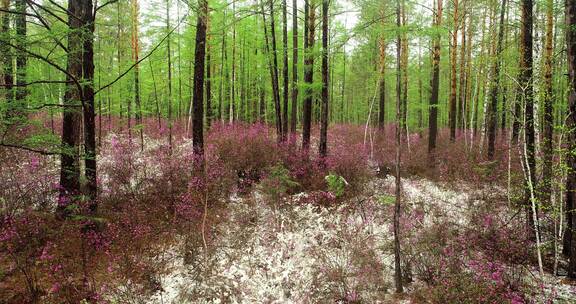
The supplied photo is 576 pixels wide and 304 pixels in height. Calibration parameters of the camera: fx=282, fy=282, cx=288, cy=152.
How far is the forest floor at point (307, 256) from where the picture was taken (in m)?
5.91

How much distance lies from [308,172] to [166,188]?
15.1 feet

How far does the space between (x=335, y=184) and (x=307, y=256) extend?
2.52m

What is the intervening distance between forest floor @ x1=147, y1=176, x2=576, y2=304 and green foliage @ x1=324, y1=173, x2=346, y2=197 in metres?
0.46

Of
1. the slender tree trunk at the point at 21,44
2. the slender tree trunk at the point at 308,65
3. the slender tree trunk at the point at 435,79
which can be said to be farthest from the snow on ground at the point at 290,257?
the slender tree trunk at the point at 435,79

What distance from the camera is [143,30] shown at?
1630 cm

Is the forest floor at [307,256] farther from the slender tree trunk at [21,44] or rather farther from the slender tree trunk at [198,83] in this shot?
the slender tree trunk at [21,44]

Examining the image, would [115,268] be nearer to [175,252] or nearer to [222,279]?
[175,252]

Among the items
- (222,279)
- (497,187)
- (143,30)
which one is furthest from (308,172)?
(143,30)

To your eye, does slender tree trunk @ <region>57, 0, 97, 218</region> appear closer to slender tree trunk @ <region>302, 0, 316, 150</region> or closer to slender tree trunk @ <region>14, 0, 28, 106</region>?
slender tree trunk @ <region>14, 0, 28, 106</region>

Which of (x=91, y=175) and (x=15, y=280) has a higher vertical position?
(x=91, y=175)

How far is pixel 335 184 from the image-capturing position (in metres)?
8.68

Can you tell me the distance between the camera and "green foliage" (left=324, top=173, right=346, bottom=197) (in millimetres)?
8562

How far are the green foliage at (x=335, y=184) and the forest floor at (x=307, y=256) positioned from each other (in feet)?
1.51

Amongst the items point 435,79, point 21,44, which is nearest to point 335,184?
point 21,44
